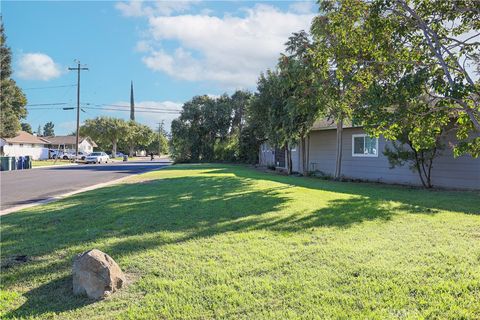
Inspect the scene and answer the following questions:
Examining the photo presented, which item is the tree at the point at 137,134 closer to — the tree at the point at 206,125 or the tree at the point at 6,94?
the tree at the point at 6,94

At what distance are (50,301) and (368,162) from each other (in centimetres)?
1494

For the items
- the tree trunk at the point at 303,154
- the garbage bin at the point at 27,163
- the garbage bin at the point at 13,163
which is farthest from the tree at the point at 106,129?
the tree trunk at the point at 303,154

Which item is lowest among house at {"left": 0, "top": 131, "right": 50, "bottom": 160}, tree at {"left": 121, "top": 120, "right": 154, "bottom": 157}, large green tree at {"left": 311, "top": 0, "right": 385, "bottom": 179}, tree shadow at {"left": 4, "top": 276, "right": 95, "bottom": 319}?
tree shadow at {"left": 4, "top": 276, "right": 95, "bottom": 319}

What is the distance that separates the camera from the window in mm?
16495

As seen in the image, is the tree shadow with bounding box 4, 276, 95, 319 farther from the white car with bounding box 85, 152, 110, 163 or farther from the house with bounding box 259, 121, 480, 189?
the white car with bounding box 85, 152, 110, 163

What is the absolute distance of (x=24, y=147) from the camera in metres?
57.2

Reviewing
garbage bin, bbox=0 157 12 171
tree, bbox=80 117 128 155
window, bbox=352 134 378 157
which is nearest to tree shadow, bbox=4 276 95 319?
window, bbox=352 134 378 157

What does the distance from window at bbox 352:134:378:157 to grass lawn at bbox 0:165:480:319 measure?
26.4 feet

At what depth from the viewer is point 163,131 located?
4555 inches

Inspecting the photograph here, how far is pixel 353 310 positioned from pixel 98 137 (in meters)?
82.7

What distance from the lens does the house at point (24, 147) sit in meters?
52.7

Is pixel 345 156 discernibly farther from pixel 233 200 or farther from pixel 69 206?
pixel 69 206

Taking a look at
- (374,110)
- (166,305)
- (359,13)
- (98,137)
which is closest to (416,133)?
(374,110)

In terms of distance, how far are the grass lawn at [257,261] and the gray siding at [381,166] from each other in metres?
5.02
